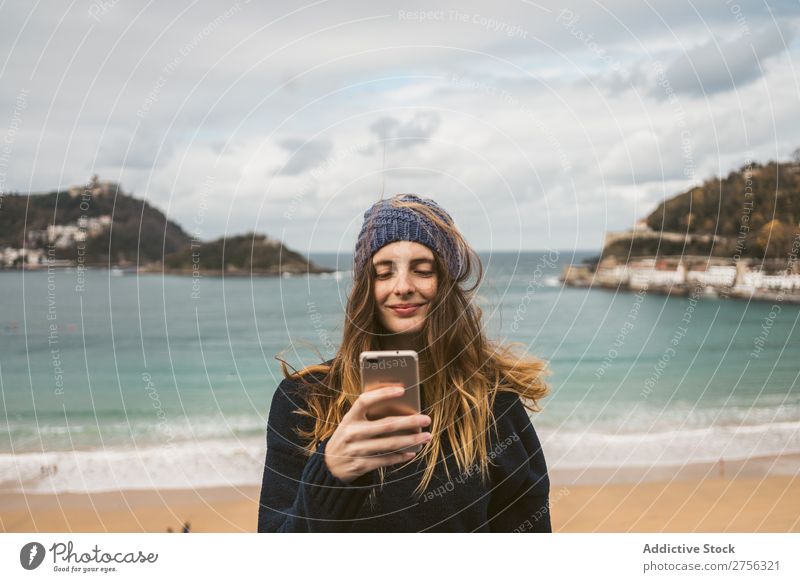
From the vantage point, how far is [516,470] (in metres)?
1.74

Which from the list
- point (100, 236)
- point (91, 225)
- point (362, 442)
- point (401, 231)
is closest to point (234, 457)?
point (100, 236)

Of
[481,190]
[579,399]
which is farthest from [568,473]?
[481,190]

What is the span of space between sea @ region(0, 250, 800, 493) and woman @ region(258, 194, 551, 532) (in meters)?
0.57

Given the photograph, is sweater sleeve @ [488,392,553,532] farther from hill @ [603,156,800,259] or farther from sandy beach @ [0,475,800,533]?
sandy beach @ [0,475,800,533]

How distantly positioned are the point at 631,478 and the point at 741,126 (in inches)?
105

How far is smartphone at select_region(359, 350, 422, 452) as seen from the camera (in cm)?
153

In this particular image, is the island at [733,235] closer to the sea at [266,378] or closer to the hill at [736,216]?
the hill at [736,216]

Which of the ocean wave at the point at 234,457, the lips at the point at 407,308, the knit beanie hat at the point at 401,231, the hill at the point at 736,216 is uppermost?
the hill at the point at 736,216

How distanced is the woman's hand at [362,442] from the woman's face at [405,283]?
0.35 m

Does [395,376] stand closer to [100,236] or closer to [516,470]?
[516,470]

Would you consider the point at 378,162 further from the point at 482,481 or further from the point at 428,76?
the point at 482,481

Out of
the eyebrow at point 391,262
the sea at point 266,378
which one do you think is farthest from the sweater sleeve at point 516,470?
the sea at point 266,378

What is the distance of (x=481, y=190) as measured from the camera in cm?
253

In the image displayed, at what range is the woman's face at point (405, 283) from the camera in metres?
1.74
